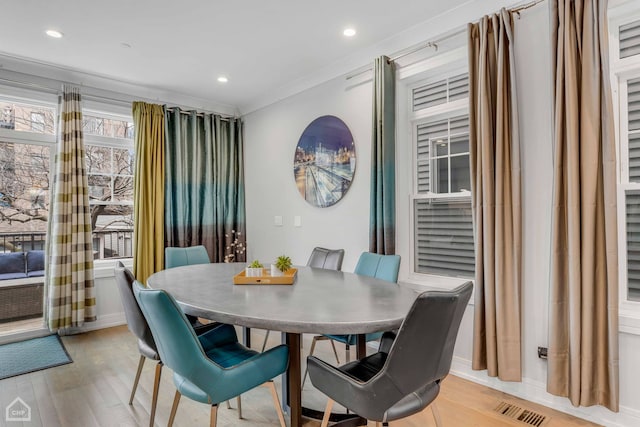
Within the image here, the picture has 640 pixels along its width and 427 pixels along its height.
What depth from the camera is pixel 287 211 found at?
435 cm

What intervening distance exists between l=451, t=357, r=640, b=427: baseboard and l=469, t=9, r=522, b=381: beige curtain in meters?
0.13

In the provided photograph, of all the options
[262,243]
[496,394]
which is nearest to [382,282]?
[496,394]

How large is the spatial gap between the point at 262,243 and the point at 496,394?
3110mm

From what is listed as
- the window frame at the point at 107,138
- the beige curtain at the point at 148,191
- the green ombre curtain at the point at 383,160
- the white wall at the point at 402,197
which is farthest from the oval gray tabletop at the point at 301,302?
the window frame at the point at 107,138

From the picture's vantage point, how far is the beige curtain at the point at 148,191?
162 inches

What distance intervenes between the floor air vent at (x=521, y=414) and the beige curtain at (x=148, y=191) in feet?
11.9

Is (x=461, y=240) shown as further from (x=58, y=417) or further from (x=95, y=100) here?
(x=95, y=100)

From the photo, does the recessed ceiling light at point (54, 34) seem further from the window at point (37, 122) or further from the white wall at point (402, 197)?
the white wall at point (402, 197)

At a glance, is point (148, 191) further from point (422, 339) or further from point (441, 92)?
point (422, 339)

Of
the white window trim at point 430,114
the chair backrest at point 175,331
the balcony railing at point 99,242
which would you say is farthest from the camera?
the balcony railing at point 99,242

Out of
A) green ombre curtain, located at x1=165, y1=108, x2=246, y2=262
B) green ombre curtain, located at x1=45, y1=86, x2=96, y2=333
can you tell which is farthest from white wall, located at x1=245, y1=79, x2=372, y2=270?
green ombre curtain, located at x1=45, y1=86, x2=96, y2=333

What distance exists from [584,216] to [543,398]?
119cm

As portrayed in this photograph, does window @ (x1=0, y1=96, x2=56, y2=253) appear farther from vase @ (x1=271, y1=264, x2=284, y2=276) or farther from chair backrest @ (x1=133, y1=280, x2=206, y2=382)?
chair backrest @ (x1=133, y1=280, x2=206, y2=382)

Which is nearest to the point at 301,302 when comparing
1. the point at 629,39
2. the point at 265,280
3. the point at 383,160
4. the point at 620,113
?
the point at 265,280
